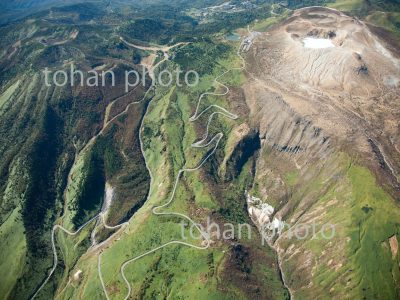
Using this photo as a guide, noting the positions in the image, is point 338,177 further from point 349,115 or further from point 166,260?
point 166,260

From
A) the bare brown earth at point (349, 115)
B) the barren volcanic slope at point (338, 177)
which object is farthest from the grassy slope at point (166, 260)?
the bare brown earth at point (349, 115)

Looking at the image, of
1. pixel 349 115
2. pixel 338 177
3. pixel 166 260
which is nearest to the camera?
pixel 166 260

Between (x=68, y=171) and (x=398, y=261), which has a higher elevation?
(x=398, y=261)

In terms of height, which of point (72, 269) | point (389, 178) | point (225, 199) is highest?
point (389, 178)

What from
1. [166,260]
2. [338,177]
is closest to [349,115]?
[338,177]

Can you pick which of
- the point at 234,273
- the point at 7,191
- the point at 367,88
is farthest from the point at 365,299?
the point at 7,191

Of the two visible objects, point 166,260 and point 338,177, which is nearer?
point 166,260

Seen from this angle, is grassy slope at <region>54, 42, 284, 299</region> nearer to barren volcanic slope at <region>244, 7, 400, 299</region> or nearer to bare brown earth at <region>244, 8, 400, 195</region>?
barren volcanic slope at <region>244, 7, 400, 299</region>

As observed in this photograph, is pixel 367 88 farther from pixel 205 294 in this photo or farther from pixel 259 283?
pixel 205 294

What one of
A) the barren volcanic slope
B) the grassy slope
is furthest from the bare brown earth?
the grassy slope
